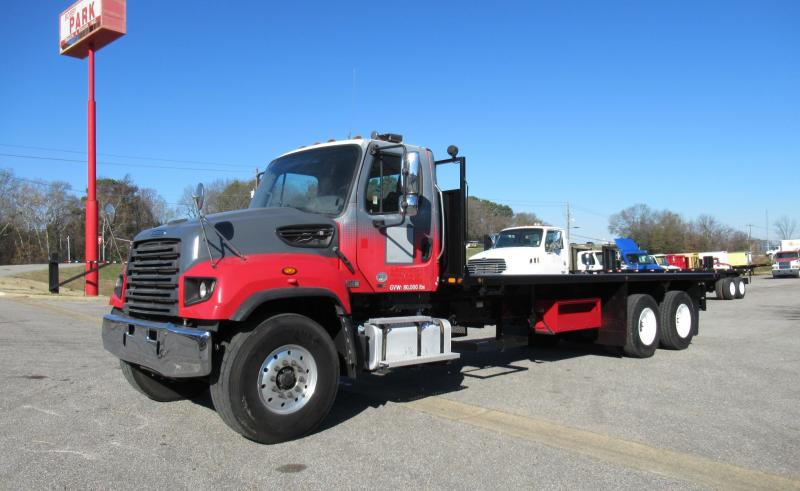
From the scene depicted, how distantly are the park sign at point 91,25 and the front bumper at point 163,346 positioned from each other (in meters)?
23.3

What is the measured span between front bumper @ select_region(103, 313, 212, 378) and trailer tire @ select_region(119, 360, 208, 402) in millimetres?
560

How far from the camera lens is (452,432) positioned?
5348mm

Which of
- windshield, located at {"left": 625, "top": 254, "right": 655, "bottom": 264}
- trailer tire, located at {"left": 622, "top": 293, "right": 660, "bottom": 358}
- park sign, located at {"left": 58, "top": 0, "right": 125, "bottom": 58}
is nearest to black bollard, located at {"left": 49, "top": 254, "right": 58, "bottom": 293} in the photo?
park sign, located at {"left": 58, "top": 0, "right": 125, "bottom": 58}

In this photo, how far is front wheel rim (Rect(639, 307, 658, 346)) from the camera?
9789 millimetres

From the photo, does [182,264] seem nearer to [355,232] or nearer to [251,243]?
[251,243]

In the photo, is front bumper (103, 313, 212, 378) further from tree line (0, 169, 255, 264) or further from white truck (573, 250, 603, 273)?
tree line (0, 169, 255, 264)

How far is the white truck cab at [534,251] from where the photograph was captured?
14109mm

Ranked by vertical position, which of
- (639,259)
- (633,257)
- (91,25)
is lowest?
(639,259)

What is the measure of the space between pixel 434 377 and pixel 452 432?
259 cm

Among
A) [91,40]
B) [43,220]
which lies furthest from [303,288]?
[43,220]

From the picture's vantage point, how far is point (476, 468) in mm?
4414

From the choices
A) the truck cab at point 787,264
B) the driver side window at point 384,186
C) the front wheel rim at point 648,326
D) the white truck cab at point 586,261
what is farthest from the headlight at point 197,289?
the truck cab at point 787,264

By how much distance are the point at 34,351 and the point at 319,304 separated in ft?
20.7

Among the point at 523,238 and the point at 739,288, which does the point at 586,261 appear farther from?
the point at 739,288
